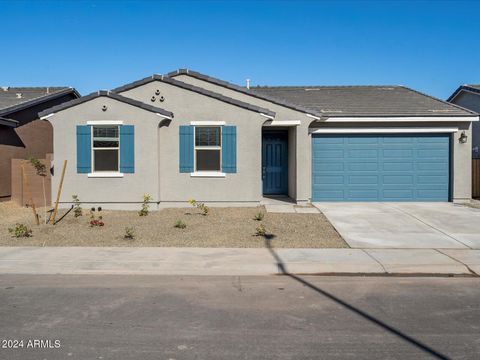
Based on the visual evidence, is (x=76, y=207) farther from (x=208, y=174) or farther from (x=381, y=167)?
(x=381, y=167)

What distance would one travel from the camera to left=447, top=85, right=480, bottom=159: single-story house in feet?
66.1

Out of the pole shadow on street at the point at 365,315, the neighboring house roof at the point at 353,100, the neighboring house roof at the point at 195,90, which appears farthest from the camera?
the neighboring house roof at the point at 353,100

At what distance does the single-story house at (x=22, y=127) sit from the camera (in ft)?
52.6

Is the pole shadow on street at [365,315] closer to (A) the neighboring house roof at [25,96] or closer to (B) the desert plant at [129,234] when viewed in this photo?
(B) the desert plant at [129,234]

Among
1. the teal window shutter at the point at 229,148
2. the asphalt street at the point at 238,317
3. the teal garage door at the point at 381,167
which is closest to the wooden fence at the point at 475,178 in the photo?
the teal garage door at the point at 381,167

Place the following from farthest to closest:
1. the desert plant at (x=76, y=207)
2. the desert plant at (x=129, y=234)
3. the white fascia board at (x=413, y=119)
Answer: the white fascia board at (x=413, y=119) < the desert plant at (x=76, y=207) < the desert plant at (x=129, y=234)

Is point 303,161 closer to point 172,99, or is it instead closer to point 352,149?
point 352,149

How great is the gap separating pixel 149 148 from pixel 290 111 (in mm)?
5128

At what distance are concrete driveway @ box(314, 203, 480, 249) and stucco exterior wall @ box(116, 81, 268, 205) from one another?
2.66m

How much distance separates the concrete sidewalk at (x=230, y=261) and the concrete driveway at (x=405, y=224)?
2.40ft

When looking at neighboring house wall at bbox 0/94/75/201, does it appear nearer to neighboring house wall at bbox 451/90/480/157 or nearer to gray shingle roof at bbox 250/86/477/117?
gray shingle roof at bbox 250/86/477/117

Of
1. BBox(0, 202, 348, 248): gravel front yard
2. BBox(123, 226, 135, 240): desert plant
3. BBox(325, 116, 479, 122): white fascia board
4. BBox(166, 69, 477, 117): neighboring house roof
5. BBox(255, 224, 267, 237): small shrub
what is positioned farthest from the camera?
BBox(166, 69, 477, 117): neighboring house roof

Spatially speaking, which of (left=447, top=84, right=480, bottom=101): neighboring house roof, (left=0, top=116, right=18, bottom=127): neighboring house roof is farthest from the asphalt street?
(left=447, top=84, right=480, bottom=101): neighboring house roof

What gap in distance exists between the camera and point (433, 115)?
15.5 meters
